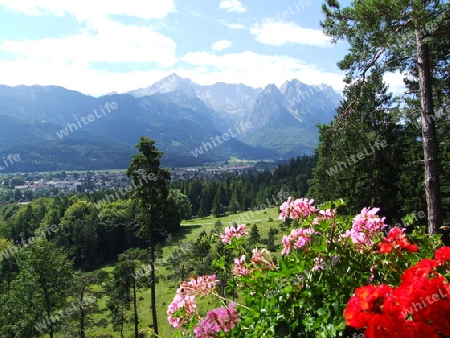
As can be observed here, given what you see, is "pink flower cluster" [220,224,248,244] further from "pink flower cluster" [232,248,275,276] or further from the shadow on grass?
the shadow on grass

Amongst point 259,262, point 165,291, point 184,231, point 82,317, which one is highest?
point 259,262

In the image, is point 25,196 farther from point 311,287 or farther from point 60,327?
point 311,287

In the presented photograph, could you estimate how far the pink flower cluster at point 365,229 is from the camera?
2.87 metres

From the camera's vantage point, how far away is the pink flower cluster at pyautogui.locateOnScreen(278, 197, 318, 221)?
348 centimetres

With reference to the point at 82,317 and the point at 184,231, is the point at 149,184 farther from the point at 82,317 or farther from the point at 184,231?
the point at 184,231

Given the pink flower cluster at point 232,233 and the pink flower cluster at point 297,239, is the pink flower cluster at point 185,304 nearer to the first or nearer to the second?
the pink flower cluster at point 232,233

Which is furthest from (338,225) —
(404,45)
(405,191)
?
(405,191)

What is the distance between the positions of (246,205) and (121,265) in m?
64.4

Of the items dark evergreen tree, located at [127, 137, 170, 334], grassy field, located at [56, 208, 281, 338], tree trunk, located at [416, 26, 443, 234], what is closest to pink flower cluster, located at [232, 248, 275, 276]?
grassy field, located at [56, 208, 281, 338]

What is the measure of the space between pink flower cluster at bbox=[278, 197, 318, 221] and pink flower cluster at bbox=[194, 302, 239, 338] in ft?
4.38

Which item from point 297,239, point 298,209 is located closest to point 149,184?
point 298,209

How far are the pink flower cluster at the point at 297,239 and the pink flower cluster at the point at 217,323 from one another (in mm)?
754

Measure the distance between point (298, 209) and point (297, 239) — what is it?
486 mm

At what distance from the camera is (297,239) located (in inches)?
122
